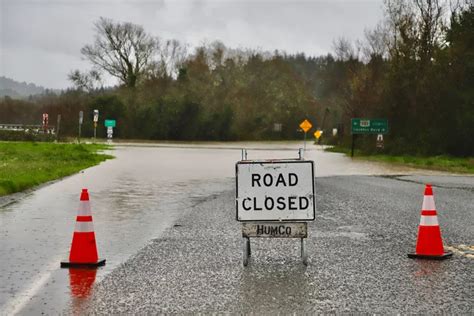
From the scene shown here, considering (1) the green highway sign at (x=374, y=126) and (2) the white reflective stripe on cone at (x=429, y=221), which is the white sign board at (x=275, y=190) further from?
(1) the green highway sign at (x=374, y=126)

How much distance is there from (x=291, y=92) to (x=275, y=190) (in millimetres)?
94243

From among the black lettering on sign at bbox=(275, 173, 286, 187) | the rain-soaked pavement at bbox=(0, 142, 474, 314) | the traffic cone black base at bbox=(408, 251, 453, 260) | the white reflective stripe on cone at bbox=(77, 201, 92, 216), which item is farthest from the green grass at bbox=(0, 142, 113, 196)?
the traffic cone black base at bbox=(408, 251, 453, 260)

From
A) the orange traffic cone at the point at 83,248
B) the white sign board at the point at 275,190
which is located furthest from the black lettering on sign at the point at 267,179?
the orange traffic cone at the point at 83,248

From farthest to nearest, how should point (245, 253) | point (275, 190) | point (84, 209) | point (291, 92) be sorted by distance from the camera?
point (291, 92)
point (84, 209)
point (275, 190)
point (245, 253)

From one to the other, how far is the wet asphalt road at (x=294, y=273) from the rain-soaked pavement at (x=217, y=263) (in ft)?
0.04

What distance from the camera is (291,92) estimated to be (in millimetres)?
101750

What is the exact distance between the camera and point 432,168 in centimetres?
3303

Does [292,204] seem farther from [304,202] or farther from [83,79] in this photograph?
[83,79]

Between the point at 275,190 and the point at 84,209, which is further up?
the point at 275,190

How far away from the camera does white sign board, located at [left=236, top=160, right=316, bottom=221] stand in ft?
27.0

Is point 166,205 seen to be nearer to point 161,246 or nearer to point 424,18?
point 161,246

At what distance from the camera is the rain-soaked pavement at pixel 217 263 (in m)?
6.39

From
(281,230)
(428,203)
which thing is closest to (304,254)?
(281,230)

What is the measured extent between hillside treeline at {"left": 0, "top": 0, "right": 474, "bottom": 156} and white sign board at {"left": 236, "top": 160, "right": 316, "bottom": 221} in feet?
113
